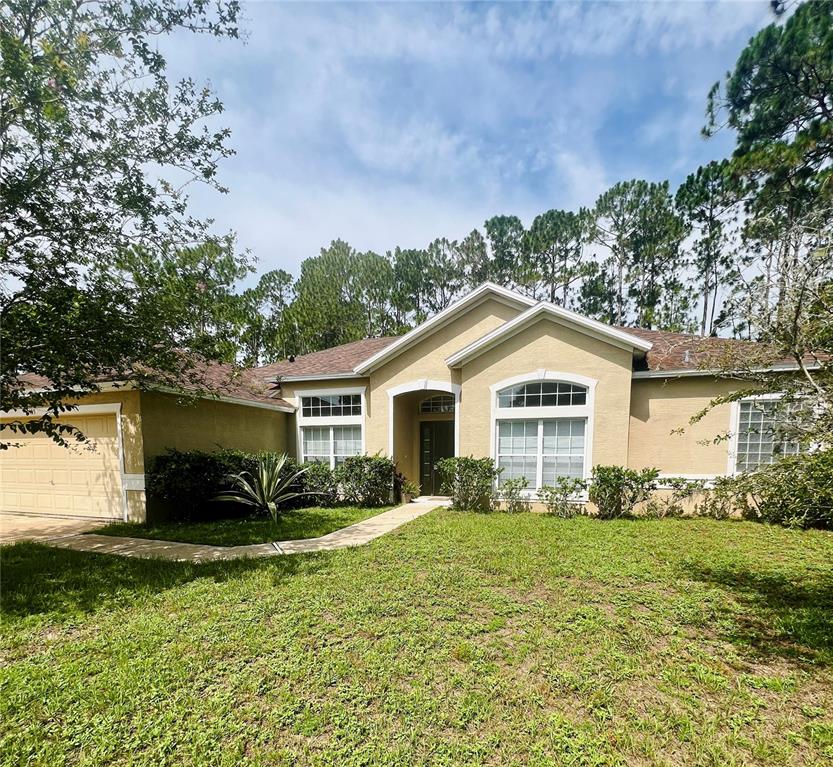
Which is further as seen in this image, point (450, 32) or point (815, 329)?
point (450, 32)

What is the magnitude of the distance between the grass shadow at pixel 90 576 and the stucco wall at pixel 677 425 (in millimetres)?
8891

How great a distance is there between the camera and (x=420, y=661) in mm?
3797

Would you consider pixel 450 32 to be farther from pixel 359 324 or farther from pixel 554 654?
pixel 359 324

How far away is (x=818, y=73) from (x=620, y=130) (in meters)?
9.00

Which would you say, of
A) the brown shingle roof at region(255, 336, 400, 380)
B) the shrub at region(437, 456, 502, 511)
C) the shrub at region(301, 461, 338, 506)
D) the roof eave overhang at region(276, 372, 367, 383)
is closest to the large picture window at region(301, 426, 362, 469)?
the shrub at region(301, 461, 338, 506)

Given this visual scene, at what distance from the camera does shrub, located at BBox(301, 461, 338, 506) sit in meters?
12.0

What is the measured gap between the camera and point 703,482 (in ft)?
32.8

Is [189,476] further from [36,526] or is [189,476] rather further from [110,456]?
[36,526]

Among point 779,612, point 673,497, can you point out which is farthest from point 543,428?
point 779,612

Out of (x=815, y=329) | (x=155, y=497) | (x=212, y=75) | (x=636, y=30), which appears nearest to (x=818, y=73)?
(x=636, y=30)

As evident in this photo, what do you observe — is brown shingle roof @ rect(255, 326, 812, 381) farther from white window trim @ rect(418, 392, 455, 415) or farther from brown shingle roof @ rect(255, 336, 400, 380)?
white window trim @ rect(418, 392, 455, 415)

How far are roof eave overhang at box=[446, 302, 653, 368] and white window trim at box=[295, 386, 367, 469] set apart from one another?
355cm

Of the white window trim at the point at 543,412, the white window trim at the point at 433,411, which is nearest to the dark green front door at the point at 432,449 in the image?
the white window trim at the point at 433,411

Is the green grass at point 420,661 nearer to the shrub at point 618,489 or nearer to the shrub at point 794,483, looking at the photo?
the shrub at point 794,483
